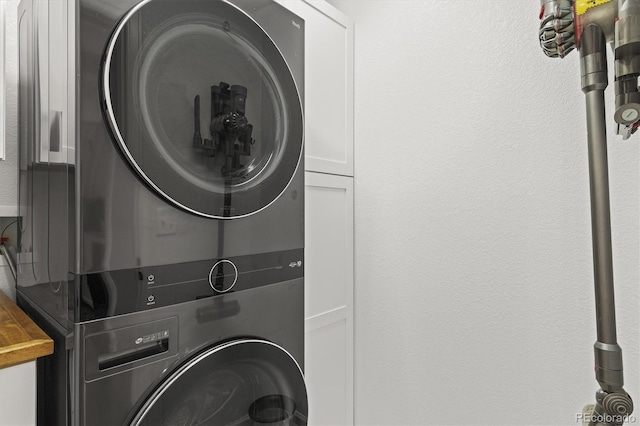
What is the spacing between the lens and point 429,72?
4.86 ft

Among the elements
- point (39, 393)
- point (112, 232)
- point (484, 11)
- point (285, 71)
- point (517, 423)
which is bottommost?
point (517, 423)

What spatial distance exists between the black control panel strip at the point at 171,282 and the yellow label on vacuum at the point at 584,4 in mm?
828

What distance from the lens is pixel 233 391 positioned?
3.15 ft

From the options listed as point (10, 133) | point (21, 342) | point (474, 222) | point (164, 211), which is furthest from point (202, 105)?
point (474, 222)

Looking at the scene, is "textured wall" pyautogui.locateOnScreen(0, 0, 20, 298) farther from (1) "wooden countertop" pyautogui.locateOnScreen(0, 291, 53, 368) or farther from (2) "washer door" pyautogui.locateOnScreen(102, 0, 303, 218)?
(2) "washer door" pyautogui.locateOnScreen(102, 0, 303, 218)

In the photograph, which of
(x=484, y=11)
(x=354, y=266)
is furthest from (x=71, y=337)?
(x=484, y=11)

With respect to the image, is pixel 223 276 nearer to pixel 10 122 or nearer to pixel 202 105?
pixel 202 105

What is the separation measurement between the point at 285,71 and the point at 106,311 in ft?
2.54

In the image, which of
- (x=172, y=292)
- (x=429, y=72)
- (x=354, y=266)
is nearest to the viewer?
(x=172, y=292)

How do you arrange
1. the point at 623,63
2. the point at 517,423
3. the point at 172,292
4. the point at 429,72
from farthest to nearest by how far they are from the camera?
the point at 429,72
the point at 517,423
the point at 172,292
the point at 623,63

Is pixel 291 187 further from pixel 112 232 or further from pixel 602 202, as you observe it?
pixel 602 202

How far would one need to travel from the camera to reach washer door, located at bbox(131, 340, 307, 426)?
0.81 m

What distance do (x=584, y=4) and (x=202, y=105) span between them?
2.45 ft

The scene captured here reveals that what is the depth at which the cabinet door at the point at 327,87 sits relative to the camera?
1438mm
